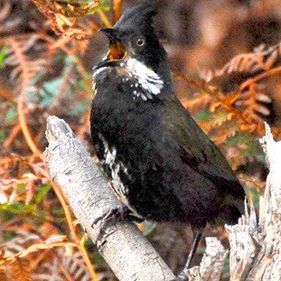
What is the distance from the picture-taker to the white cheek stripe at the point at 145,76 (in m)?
3.19

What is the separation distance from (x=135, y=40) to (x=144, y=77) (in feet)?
0.37

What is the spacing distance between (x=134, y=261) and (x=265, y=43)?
Result: 1.75 metres

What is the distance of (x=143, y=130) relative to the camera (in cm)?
314

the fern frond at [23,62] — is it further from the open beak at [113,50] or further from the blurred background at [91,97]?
the open beak at [113,50]

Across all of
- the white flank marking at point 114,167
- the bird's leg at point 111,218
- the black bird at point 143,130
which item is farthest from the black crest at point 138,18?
the bird's leg at point 111,218

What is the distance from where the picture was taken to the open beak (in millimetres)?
3143

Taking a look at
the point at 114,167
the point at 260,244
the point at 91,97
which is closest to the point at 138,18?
the point at 114,167

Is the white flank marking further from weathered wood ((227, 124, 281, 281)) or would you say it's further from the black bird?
weathered wood ((227, 124, 281, 281))

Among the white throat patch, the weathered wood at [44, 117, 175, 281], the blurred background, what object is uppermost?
the white throat patch

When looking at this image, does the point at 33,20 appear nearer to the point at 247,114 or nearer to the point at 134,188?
the point at 247,114

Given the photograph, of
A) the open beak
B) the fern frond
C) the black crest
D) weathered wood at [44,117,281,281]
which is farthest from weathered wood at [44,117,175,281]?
the fern frond

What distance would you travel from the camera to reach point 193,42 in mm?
4441

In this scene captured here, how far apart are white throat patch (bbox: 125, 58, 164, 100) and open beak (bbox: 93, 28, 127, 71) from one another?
0.10 feet

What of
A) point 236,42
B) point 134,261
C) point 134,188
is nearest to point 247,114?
point 236,42
